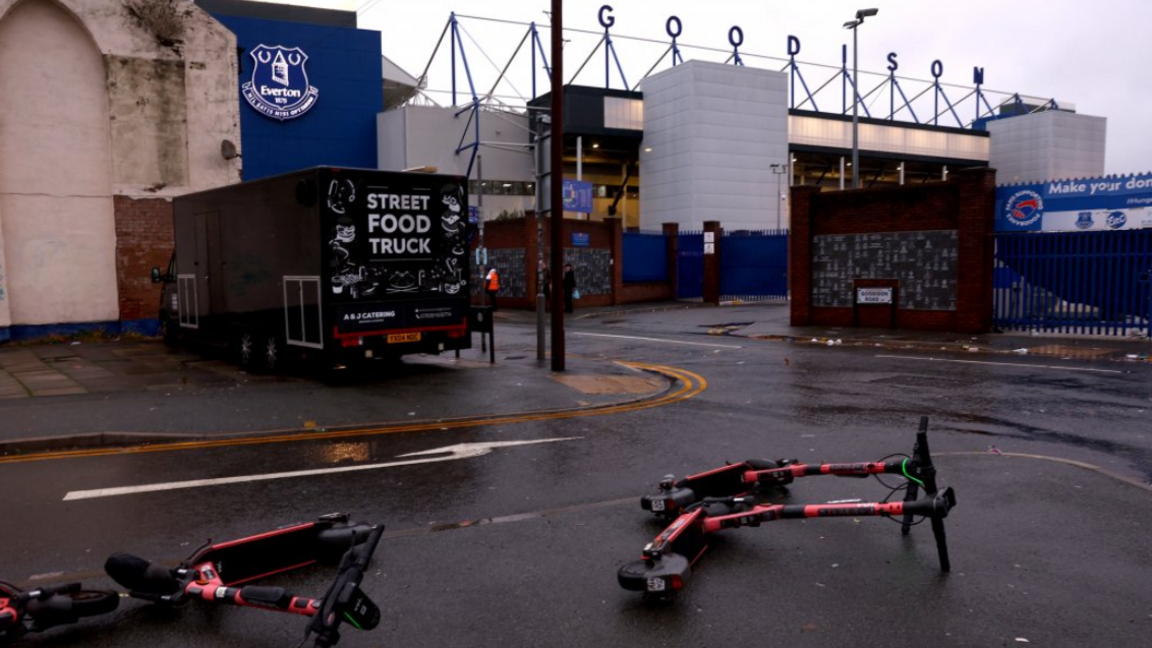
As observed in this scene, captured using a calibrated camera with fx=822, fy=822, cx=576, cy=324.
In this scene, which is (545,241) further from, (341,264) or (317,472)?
(317,472)

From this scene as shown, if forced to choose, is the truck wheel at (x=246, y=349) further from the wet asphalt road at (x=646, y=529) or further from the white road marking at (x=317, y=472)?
the white road marking at (x=317, y=472)

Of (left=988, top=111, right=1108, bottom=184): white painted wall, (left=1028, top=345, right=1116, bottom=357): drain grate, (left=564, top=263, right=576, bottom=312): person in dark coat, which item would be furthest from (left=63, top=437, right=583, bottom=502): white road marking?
(left=988, top=111, right=1108, bottom=184): white painted wall

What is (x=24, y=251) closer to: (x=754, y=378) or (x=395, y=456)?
(x=395, y=456)

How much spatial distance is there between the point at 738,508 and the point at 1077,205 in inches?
689

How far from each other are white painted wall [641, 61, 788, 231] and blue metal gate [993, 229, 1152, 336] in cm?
3075

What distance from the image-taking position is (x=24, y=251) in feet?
61.0

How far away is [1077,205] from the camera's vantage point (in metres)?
19.0

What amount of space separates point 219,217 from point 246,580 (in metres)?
11.7

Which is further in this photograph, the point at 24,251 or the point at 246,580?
the point at 24,251

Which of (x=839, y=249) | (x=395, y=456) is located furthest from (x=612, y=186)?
(x=395, y=456)

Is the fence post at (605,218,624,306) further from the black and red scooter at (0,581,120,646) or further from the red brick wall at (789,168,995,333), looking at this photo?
the black and red scooter at (0,581,120,646)

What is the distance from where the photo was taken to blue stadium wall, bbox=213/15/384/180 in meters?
47.3

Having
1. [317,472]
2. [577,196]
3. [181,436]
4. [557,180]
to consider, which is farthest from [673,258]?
→ [317,472]

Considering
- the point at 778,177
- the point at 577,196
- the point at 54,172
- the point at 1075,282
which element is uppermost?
the point at 778,177
